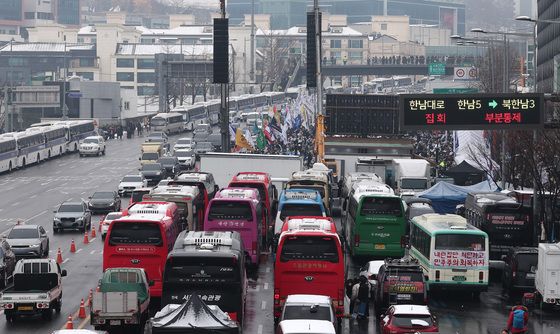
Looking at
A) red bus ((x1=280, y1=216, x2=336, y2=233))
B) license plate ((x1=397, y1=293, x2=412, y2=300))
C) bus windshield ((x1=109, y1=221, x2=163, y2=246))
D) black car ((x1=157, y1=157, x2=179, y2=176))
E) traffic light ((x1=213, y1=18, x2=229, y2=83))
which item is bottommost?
license plate ((x1=397, y1=293, x2=412, y2=300))

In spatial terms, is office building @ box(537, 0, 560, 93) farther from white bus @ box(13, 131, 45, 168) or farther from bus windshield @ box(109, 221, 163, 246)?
bus windshield @ box(109, 221, 163, 246)

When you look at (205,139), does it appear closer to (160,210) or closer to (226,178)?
(226,178)

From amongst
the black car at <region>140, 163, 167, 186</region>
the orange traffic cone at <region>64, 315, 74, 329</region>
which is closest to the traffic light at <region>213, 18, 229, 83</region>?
the black car at <region>140, 163, 167, 186</region>

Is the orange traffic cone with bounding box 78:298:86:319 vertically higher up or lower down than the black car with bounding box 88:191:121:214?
lower down

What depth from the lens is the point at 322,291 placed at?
33.4 m

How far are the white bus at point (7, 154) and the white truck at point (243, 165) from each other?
94.3 ft

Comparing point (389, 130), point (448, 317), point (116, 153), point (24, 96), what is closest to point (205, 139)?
point (116, 153)

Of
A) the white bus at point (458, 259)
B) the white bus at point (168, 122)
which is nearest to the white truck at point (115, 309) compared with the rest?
the white bus at point (458, 259)

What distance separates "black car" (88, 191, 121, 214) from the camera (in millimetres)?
64250

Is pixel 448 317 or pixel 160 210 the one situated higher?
pixel 160 210

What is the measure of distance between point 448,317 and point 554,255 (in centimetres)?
309

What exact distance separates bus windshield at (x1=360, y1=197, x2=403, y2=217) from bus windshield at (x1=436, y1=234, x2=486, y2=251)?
6.18m

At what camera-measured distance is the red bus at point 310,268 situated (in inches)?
1314

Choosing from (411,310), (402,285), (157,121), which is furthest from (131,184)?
(157,121)
